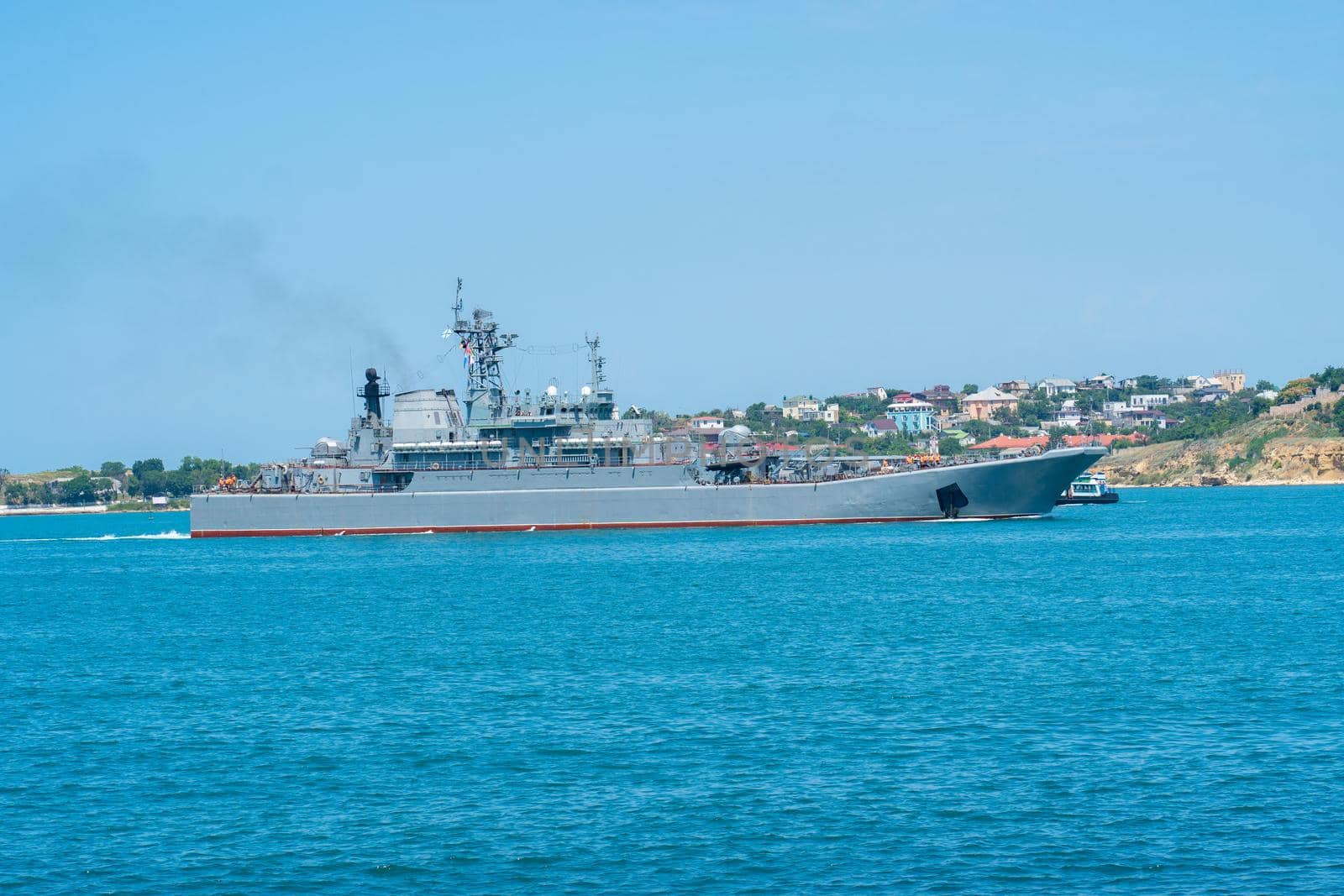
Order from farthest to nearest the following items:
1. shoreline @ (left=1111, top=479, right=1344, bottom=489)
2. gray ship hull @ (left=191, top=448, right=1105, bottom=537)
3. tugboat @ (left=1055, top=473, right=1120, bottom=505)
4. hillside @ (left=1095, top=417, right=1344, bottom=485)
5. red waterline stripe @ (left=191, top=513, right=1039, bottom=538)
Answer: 1. hillside @ (left=1095, top=417, right=1344, bottom=485)
2. shoreline @ (left=1111, top=479, right=1344, bottom=489)
3. tugboat @ (left=1055, top=473, right=1120, bottom=505)
4. red waterline stripe @ (left=191, top=513, right=1039, bottom=538)
5. gray ship hull @ (left=191, top=448, right=1105, bottom=537)

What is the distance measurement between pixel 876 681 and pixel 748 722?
13.5 ft

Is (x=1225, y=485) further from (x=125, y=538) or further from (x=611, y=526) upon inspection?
(x=125, y=538)

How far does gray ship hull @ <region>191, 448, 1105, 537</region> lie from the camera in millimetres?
63781

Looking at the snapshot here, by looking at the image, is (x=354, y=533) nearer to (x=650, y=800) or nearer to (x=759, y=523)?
(x=759, y=523)

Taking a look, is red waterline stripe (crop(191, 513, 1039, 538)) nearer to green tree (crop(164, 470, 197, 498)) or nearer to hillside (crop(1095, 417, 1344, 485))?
hillside (crop(1095, 417, 1344, 485))

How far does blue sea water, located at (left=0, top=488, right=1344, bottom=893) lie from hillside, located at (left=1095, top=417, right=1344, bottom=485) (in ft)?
320

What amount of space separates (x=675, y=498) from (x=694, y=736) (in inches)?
1736

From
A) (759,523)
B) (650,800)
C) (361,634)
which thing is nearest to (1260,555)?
(759,523)

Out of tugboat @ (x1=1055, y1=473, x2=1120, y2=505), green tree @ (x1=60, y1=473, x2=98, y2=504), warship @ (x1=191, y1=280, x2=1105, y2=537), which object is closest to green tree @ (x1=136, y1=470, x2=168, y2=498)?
green tree @ (x1=60, y1=473, x2=98, y2=504)

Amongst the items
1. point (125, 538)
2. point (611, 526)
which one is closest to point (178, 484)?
point (125, 538)

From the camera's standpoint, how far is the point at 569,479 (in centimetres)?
6681

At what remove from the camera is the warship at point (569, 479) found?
64562 millimetres

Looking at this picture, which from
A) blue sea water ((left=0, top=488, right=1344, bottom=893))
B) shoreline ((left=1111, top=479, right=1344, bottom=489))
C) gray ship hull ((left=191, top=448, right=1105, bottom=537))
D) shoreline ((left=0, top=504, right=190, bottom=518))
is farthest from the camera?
shoreline ((left=0, top=504, right=190, bottom=518))

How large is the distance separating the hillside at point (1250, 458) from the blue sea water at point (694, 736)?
320ft
